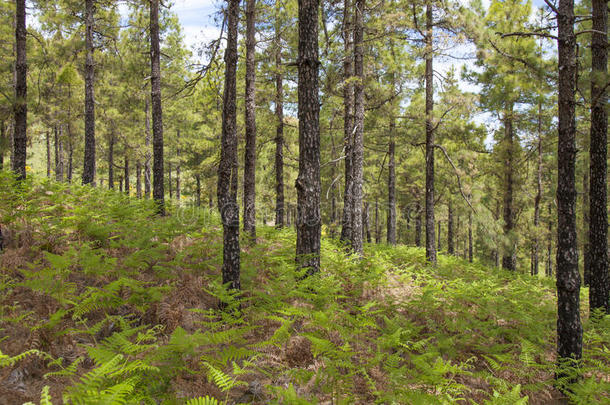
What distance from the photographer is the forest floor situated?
331 centimetres

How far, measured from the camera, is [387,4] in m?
11.6

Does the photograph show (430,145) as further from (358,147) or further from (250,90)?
(250,90)

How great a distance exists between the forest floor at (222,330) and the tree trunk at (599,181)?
1.19m

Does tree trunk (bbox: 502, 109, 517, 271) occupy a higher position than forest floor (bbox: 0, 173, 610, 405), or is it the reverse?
tree trunk (bbox: 502, 109, 517, 271)

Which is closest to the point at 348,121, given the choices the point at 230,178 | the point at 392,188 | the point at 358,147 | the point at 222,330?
the point at 358,147

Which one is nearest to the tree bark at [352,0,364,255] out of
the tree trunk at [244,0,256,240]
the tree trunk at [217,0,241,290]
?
the tree trunk at [244,0,256,240]

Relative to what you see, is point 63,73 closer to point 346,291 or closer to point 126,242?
point 126,242

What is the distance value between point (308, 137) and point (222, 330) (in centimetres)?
387

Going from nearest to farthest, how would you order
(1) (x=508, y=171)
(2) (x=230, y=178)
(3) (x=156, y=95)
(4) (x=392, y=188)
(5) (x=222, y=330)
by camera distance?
1. (5) (x=222, y=330)
2. (2) (x=230, y=178)
3. (3) (x=156, y=95)
4. (1) (x=508, y=171)
5. (4) (x=392, y=188)

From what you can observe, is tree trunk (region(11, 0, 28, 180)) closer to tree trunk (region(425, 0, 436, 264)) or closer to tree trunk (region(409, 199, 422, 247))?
tree trunk (region(425, 0, 436, 264))

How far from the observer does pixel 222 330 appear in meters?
4.88

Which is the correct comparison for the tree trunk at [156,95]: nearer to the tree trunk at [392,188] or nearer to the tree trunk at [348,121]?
the tree trunk at [348,121]

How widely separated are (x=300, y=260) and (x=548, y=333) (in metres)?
4.98

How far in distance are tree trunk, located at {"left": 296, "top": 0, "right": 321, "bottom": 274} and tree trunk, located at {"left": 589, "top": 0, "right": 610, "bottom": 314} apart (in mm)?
5924
